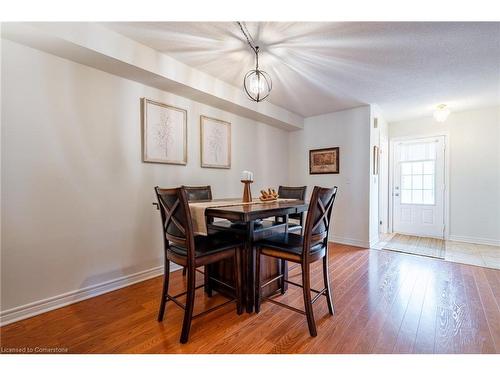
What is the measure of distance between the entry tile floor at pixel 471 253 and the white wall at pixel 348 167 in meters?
0.49

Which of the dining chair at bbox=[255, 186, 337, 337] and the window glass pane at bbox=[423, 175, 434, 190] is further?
the window glass pane at bbox=[423, 175, 434, 190]

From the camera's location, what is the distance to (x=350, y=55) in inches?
93.9

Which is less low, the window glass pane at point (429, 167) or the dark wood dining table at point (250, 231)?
the window glass pane at point (429, 167)

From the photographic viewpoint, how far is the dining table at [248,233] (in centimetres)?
165

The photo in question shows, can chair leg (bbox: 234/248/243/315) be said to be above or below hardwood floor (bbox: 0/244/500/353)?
above

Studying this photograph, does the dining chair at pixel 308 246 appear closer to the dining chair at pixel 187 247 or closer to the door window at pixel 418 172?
the dining chair at pixel 187 247

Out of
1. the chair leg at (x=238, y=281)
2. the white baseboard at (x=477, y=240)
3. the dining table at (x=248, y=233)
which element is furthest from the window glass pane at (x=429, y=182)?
the chair leg at (x=238, y=281)

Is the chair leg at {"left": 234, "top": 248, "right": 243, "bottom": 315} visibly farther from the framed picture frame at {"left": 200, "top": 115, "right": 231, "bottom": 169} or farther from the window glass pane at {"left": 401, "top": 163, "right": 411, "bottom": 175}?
the window glass pane at {"left": 401, "top": 163, "right": 411, "bottom": 175}

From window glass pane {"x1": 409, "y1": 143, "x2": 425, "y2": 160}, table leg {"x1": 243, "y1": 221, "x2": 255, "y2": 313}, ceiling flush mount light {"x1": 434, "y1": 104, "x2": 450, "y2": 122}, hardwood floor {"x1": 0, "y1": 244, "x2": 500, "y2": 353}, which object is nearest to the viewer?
hardwood floor {"x1": 0, "y1": 244, "x2": 500, "y2": 353}

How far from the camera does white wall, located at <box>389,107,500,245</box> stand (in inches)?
155

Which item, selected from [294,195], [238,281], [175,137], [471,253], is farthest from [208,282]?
[471,253]

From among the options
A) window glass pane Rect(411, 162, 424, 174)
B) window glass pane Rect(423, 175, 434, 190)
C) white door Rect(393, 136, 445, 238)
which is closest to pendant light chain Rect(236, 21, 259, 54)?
white door Rect(393, 136, 445, 238)
